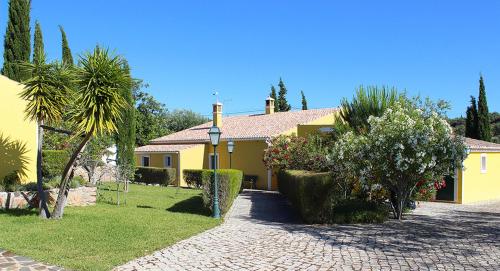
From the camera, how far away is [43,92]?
11.7 meters

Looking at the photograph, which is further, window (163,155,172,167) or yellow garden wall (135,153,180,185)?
window (163,155,172,167)

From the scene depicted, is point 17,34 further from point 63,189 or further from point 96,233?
point 96,233

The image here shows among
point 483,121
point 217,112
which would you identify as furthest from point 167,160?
point 483,121

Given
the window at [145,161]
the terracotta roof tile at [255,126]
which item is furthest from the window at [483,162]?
the window at [145,161]

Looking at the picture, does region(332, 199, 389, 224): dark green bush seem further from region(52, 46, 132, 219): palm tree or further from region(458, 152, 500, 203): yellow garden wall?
region(458, 152, 500, 203): yellow garden wall

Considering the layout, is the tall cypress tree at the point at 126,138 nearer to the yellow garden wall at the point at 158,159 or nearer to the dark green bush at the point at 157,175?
the dark green bush at the point at 157,175

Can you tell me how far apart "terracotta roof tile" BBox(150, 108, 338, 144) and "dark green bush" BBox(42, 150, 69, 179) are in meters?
11.8

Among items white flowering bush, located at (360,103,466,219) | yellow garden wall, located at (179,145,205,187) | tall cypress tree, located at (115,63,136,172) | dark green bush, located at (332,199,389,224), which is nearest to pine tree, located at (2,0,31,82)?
tall cypress tree, located at (115,63,136,172)

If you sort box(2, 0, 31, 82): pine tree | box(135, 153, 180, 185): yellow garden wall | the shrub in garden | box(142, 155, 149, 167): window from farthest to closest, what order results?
box(142, 155, 149, 167): window
box(135, 153, 180, 185): yellow garden wall
box(2, 0, 31, 82): pine tree
the shrub in garden

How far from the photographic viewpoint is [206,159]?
3177 centimetres

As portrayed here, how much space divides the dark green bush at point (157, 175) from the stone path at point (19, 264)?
857 inches

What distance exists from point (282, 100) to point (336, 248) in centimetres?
4296

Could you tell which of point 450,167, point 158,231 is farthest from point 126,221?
point 450,167

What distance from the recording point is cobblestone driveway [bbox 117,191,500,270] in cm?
754
